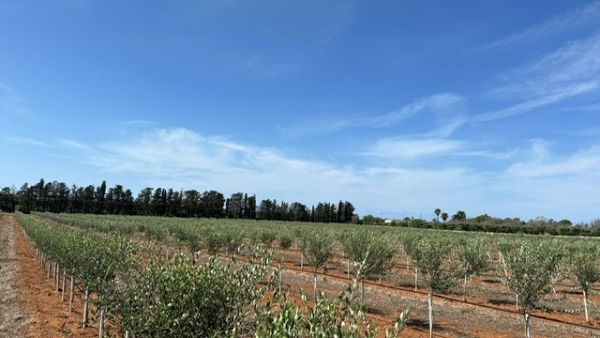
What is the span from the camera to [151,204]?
164750 mm

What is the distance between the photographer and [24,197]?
16500 cm

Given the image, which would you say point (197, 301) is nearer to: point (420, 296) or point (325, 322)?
point (325, 322)

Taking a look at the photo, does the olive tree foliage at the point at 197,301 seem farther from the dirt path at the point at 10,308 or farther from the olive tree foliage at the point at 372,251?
the olive tree foliage at the point at 372,251

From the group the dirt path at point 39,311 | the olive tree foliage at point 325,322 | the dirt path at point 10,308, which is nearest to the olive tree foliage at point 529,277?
the olive tree foliage at point 325,322

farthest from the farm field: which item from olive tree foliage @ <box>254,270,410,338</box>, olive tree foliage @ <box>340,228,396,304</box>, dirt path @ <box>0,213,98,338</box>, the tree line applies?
the tree line

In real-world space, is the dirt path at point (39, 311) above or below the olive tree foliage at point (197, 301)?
below

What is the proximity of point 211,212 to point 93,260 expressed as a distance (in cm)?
15537

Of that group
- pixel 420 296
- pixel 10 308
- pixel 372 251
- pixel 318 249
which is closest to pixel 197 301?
pixel 372 251

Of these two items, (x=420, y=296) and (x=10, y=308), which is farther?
(x=420, y=296)

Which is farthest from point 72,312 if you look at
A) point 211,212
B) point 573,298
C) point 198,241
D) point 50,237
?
point 211,212

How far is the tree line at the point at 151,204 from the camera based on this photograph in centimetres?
16625

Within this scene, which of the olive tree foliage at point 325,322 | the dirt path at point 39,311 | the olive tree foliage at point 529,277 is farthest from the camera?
the dirt path at point 39,311

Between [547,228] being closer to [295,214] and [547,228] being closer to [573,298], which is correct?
[573,298]

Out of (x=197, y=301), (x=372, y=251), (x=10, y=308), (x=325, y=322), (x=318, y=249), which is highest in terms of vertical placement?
(x=325, y=322)
